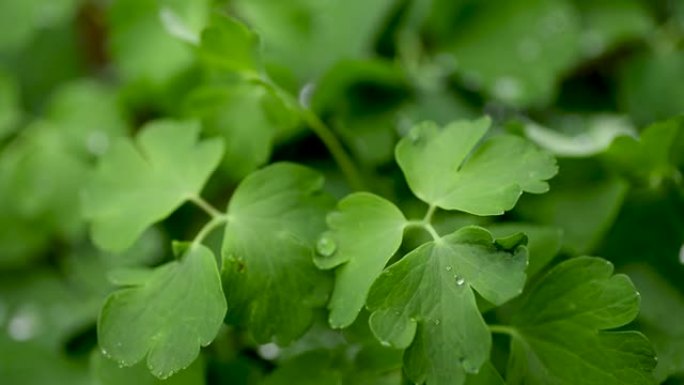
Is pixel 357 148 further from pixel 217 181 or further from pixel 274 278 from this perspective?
pixel 274 278

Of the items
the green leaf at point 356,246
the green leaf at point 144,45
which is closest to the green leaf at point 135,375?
the green leaf at point 356,246

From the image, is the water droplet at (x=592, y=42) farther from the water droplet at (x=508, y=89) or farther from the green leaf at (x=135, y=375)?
the green leaf at (x=135, y=375)

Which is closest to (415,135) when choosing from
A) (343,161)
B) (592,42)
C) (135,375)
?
(343,161)

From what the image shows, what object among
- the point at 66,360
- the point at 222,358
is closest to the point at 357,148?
the point at 222,358

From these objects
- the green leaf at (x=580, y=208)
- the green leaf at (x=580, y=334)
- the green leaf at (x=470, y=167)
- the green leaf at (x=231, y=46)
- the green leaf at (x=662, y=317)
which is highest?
the green leaf at (x=231, y=46)

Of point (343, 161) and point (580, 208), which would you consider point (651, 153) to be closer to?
point (580, 208)

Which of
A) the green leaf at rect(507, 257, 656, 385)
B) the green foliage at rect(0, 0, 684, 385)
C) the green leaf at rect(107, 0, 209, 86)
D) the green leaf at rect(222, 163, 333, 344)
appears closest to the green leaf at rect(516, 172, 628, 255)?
the green foliage at rect(0, 0, 684, 385)

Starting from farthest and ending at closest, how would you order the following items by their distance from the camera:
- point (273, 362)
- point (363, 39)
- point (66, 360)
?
point (363, 39), point (66, 360), point (273, 362)
